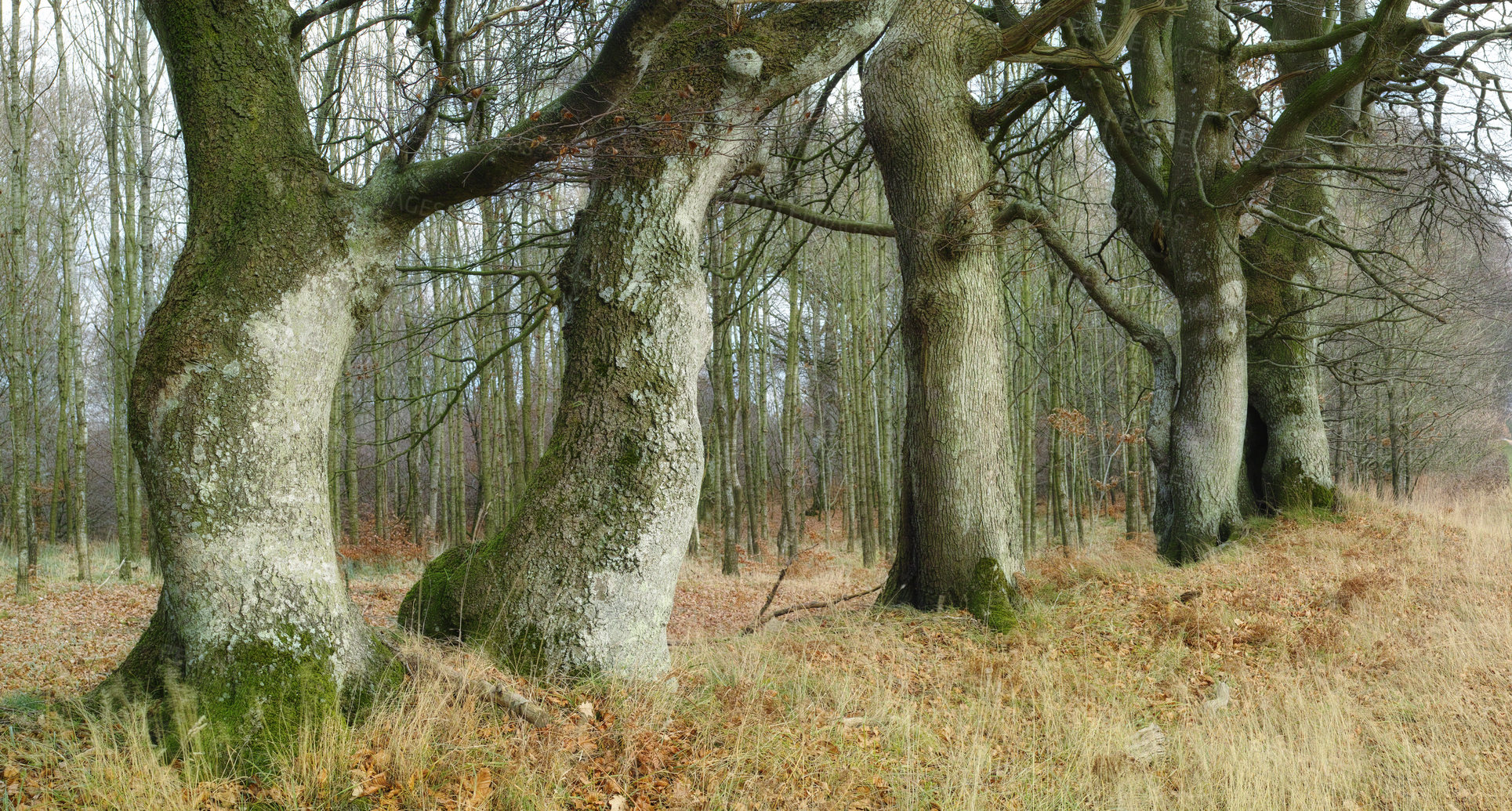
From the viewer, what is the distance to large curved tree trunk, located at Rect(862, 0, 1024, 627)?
624 cm

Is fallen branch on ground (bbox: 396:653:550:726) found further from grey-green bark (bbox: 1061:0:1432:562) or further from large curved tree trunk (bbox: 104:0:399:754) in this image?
grey-green bark (bbox: 1061:0:1432:562)

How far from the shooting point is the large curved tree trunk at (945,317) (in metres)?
6.24

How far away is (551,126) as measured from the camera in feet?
11.9

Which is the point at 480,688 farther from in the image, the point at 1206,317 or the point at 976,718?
the point at 1206,317

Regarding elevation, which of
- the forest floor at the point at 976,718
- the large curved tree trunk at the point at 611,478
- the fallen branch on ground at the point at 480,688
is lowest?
the forest floor at the point at 976,718

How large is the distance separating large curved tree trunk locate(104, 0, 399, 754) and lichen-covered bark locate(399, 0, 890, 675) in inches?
27.5

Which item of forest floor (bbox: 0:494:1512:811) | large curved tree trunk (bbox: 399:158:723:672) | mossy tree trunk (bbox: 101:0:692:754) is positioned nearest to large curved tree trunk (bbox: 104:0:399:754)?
mossy tree trunk (bbox: 101:0:692:754)

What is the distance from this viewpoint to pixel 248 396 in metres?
3.23

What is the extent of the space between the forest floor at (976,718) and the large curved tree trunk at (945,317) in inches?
19.7

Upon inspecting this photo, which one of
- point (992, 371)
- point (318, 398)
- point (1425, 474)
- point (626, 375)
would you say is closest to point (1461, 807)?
point (992, 371)

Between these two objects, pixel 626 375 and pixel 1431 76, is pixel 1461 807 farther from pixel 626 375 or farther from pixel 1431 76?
pixel 1431 76

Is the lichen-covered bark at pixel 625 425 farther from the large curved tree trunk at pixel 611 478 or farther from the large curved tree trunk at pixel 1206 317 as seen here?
the large curved tree trunk at pixel 1206 317

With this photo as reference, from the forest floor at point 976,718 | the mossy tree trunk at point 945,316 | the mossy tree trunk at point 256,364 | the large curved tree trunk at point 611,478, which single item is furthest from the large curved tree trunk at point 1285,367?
the mossy tree trunk at point 256,364

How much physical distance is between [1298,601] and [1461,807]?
9.30ft
